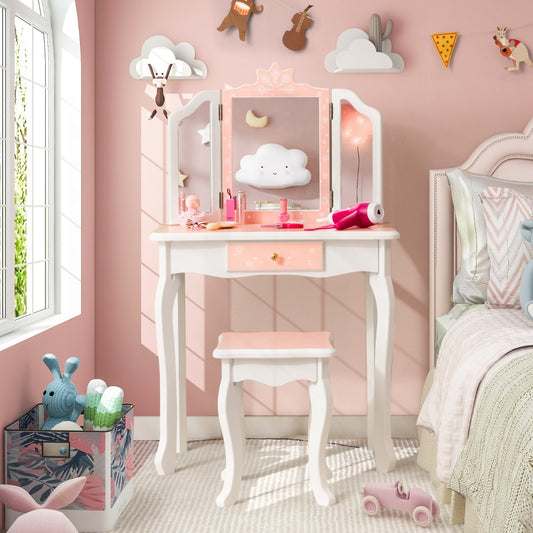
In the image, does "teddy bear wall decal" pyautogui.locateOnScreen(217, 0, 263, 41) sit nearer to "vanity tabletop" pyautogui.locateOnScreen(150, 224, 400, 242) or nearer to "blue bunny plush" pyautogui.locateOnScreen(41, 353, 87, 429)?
"vanity tabletop" pyautogui.locateOnScreen(150, 224, 400, 242)

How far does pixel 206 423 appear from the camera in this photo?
3219mm

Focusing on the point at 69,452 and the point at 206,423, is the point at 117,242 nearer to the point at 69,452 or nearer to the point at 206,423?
the point at 206,423

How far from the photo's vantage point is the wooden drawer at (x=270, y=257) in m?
2.59

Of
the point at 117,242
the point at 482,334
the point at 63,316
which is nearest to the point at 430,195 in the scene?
the point at 482,334

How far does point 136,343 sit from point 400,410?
1231mm

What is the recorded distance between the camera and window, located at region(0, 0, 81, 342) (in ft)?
9.25

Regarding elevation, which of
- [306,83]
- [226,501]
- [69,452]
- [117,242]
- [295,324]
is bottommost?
[226,501]

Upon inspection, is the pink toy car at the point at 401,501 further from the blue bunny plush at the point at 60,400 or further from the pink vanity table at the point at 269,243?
the blue bunny plush at the point at 60,400

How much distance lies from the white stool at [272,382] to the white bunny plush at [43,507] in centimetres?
50

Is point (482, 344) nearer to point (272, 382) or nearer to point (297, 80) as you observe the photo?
point (272, 382)

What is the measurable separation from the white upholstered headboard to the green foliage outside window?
1682 mm

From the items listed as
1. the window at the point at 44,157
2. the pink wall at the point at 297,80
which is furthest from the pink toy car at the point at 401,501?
the window at the point at 44,157

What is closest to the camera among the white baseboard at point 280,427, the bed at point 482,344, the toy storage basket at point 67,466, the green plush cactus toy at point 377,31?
the bed at point 482,344

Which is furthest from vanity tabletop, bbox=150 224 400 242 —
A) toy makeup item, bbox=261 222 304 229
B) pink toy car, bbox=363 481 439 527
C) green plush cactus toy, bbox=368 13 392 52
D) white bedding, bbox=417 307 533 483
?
green plush cactus toy, bbox=368 13 392 52
